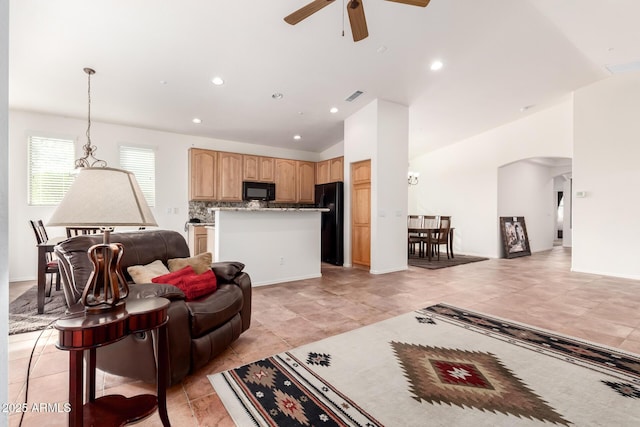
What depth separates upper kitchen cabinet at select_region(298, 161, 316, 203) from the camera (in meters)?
7.40

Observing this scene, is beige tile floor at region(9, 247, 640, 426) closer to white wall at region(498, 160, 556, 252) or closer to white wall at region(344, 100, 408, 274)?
white wall at region(344, 100, 408, 274)

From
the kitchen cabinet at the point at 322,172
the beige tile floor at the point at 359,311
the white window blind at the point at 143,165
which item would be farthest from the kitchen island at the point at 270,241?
the kitchen cabinet at the point at 322,172

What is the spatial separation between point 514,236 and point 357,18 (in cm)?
721

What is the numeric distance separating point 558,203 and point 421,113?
8.77 metres

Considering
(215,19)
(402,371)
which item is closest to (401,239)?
(402,371)

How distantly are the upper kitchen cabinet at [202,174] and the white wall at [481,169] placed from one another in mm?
6145

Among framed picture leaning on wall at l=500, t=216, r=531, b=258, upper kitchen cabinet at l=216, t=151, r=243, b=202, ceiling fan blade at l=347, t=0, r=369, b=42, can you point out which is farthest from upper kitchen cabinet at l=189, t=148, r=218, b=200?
framed picture leaning on wall at l=500, t=216, r=531, b=258

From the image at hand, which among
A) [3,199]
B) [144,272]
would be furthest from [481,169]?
[3,199]

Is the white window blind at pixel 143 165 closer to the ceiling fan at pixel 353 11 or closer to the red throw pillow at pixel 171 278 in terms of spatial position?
the red throw pillow at pixel 171 278

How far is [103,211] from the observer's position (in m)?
1.20

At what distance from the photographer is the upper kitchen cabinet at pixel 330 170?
22.2ft

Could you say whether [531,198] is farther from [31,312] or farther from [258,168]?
[31,312]

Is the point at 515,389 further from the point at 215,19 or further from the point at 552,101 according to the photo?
the point at 552,101

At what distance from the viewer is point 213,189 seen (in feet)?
20.5
